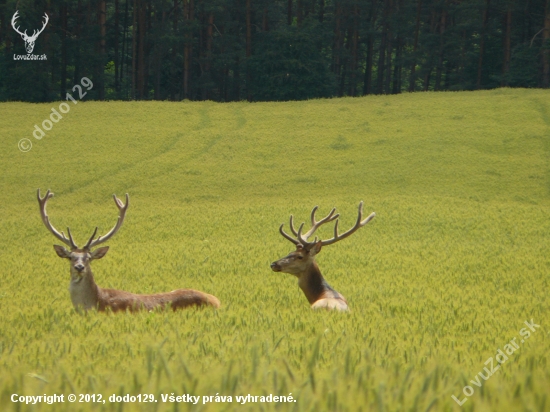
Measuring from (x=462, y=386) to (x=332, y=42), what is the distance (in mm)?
68259

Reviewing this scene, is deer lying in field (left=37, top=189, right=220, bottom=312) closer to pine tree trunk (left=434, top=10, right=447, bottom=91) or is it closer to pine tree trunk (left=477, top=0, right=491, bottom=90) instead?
pine tree trunk (left=477, top=0, right=491, bottom=90)

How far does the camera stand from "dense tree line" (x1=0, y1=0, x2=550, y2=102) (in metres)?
55.9

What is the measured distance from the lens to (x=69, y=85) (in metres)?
62.2

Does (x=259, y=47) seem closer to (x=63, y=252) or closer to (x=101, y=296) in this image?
(x=63, y=252)

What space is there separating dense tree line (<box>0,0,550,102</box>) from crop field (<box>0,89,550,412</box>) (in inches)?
478

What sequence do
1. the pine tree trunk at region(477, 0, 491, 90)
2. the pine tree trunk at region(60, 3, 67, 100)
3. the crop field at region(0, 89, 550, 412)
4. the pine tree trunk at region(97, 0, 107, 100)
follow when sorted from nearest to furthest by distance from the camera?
1. the crop field at region(0, 89, 550, 412)
2. the pine tree trunk at region(60, 3, 67, 100)
3. the pine tree trunk at region(97, 0, 107, 100)
4. the pine tree trunk at region(477, 0, 491, 90)

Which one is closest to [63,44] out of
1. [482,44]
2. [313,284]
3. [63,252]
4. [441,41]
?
[441,41]

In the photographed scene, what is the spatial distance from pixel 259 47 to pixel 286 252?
148 ft

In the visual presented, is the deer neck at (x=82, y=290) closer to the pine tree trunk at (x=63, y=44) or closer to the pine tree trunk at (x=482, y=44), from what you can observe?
the pine tree trunk at (x=63, y=44)

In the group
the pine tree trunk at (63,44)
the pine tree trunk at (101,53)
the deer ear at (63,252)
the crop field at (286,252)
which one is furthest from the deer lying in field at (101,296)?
the pine tree trunk at (63,44)

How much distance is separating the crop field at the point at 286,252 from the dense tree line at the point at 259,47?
1213cm

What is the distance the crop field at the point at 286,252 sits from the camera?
327 centimetres

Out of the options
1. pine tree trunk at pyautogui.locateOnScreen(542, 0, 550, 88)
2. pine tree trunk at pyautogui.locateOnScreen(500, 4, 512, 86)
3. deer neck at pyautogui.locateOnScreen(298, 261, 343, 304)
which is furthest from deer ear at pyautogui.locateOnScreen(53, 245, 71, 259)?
pine tree trunk at pyautogui.locateOnScreen(500, 4, 512, 86)

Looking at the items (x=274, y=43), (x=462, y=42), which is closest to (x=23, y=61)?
(x=274, y=43)
